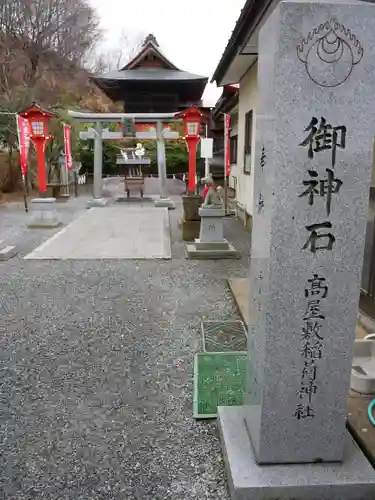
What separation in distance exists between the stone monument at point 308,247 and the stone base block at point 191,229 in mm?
6241

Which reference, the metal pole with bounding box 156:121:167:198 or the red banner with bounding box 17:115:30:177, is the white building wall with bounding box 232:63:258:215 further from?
the red banner with bounding box 17:115:30:177

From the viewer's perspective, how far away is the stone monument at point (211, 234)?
7.03 m

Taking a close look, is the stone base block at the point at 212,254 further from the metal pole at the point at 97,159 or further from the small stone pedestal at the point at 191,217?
the metal pole at the point at 97,159

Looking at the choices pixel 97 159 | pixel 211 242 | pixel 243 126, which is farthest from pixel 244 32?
pixel 97 159

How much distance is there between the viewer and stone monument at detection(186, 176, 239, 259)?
703 centimetres

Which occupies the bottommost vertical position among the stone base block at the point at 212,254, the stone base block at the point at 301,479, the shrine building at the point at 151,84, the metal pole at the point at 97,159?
the stone base block at the point at 301,479

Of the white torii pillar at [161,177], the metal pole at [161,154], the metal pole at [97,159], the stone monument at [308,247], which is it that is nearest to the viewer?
the stone monument at [308,247]

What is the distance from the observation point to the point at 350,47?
1.63 m

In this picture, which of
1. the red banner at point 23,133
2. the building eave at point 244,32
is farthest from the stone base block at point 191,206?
the red banner at point 23,133

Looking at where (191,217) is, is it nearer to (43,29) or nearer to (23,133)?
(23,133)

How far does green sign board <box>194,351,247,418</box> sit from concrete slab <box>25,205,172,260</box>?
12.1ft

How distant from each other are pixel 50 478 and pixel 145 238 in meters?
6.76

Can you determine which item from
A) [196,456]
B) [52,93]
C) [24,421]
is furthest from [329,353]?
[52,93]

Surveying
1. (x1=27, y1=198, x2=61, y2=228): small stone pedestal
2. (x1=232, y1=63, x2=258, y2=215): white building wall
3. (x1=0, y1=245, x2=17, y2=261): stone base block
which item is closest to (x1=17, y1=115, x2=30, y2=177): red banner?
(x1=27, y1=198, x2=61, y2=228): small stone pedestal
